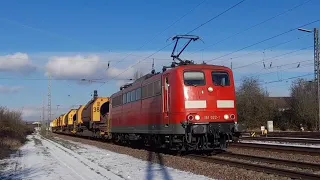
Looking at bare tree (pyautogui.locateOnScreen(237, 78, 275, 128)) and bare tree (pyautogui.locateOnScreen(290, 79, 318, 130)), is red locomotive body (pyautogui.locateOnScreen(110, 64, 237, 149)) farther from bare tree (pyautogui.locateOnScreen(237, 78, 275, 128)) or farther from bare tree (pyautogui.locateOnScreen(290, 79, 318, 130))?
bare tree (pyautogui.locateOnScreen(237, 78, 275, 128))

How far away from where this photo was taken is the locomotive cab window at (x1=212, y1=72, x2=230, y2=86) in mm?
16969

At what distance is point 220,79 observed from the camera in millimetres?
17141

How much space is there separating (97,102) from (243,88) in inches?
1535

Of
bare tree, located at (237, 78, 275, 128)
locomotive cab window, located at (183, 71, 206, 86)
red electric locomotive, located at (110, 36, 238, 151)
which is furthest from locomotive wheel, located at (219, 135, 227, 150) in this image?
bare tree, located at (237, 78, 275, 128)

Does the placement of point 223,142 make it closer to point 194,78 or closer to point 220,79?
point 220,79

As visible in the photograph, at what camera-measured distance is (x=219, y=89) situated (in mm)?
16812

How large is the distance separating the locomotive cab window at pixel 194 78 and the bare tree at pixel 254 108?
160 feet

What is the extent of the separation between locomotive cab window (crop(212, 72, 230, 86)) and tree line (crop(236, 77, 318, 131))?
144 feet

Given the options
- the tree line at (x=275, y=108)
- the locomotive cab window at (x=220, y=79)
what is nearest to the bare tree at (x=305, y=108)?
the tree line at (x=275, y=108)

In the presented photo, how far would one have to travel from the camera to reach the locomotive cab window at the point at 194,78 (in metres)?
16.5

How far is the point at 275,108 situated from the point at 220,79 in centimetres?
5374

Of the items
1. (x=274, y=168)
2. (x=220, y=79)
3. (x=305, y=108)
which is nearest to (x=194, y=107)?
(x=220, y=79)

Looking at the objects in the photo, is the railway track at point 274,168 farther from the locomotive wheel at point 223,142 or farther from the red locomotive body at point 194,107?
the red locomotive body at point 194,107

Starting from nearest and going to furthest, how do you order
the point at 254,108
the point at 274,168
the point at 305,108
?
the point at 274,168, the point at 305,108, the point at 254,108
